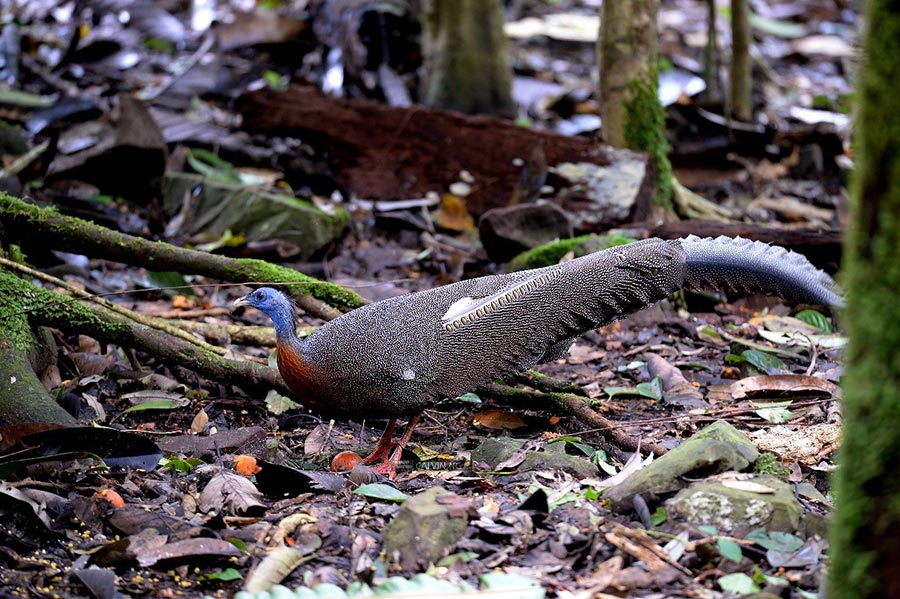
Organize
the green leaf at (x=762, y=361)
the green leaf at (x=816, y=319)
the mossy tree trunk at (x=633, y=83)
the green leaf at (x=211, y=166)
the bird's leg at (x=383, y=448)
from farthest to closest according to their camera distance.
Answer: the green leaf at (x=211, y=166), the mossy tree trunk at (x=633, y=83), the green leaf at (x=816, y=319), the green leaf at (x=762, y=361), the bird's leg at (x=383, y=448)

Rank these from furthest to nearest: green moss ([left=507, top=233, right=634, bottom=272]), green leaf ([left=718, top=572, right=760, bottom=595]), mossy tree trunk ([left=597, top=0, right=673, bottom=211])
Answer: mossy tree trunk ([left=597, top=0, right=673, bottom=211])
green moss ([left=507, top=233, right=634, bottom=272])
green leaf ([left=718, top=572, right=760, bottom=595])

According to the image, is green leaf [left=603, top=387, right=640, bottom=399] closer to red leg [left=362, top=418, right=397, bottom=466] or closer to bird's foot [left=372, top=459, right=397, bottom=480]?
red leg [left=362, top=418, right=397, bottom=466]

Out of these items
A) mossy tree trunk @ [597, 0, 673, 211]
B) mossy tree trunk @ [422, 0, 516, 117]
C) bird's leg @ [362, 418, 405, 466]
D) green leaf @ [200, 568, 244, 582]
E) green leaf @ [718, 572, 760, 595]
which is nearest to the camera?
green leaf @ [718, 572, 760, 595]

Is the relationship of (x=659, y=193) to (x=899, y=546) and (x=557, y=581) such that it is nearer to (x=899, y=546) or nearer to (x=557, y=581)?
(x=557, y=581)

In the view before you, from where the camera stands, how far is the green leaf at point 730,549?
275 cm

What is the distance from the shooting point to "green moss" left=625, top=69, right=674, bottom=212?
6844mm

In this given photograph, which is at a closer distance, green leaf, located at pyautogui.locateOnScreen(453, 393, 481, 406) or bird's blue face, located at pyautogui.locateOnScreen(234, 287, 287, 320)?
bird's blue face, located at pyautogui.locateOnScreen(234, 287, 287, 320)

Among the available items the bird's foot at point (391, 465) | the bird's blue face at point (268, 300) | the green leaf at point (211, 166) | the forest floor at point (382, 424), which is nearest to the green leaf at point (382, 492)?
the forest floor at point (382, 424)

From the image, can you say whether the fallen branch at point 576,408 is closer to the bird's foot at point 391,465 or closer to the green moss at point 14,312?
the bird's foot at point 391,465

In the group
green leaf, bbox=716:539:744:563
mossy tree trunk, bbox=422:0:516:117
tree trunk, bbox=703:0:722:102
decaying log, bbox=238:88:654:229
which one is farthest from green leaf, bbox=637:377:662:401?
mossy tree trunk, bbox=422:0:516:117

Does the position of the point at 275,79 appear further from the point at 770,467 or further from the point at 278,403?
the point at 770,467

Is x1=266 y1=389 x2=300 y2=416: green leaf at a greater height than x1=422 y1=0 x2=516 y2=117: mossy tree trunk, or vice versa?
x1=422 y1=0 x2=516 y2=117: mossy tree trunk

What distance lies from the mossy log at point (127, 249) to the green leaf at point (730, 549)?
7.60ft

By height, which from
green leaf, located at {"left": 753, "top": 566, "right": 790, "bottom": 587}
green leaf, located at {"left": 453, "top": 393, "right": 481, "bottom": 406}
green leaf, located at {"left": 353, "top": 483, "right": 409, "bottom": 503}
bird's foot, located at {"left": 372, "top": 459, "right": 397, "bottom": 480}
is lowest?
green leaf, located at {"left": 453, "top": 393, "right": 481, "bottom": 406}
